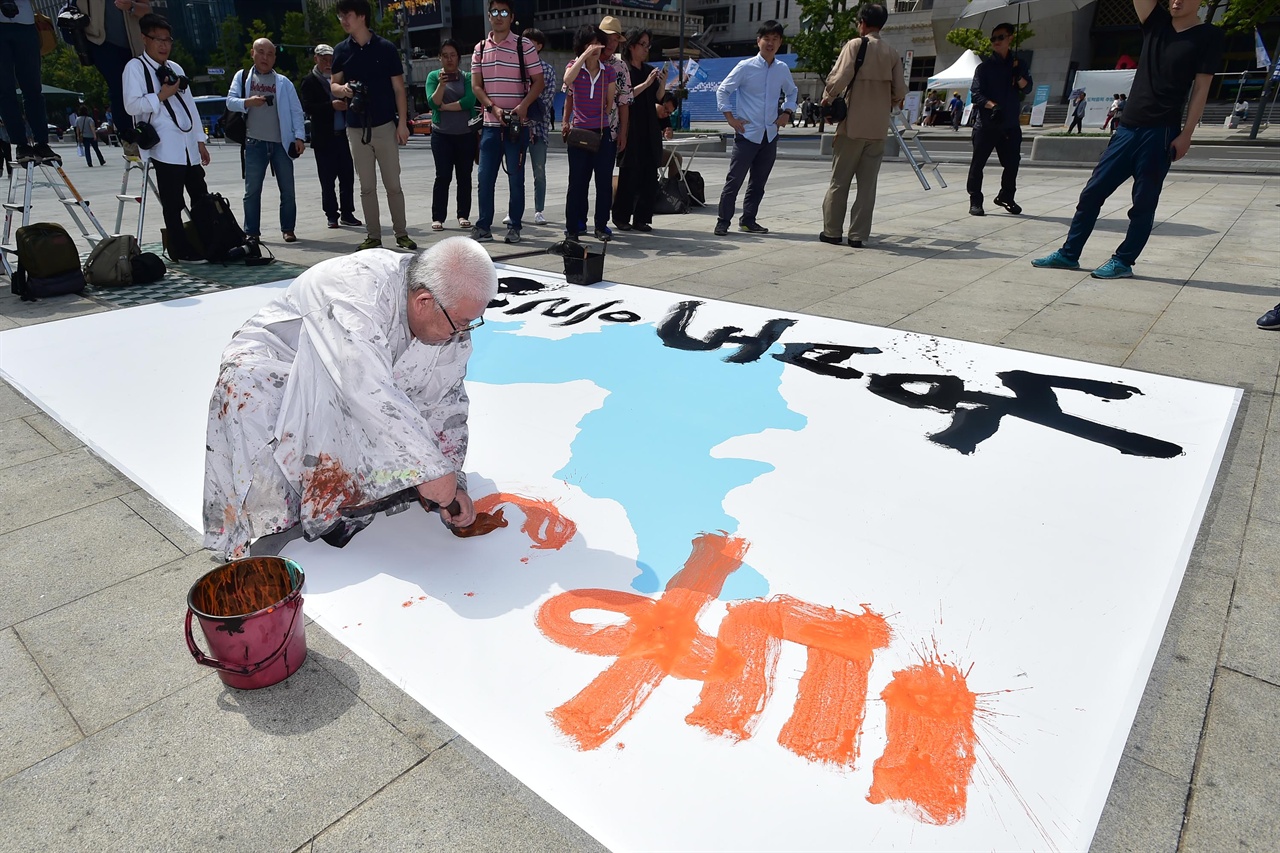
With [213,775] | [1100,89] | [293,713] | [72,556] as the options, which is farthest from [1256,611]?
[1100,89]

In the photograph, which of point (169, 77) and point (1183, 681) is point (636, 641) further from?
Result: point (169, 77)

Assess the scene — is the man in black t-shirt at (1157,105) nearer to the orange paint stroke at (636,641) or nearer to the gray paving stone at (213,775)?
the orange paint stroke at (636,641)

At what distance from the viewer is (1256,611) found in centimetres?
192

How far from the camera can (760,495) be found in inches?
99.2

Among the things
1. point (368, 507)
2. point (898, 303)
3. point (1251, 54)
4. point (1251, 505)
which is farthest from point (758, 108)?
point (1251, 54)

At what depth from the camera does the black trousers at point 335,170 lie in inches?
265

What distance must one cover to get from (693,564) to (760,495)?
466 mm

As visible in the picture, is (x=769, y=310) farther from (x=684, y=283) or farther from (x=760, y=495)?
(x=760, y=495)

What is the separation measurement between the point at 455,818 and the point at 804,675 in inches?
32.0

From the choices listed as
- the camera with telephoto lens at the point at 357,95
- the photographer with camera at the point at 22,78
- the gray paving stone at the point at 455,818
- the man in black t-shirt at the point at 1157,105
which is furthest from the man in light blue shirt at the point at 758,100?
the gray paving stone at the point at 455,818

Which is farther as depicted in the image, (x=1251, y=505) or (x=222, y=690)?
(x=1251, y=505)

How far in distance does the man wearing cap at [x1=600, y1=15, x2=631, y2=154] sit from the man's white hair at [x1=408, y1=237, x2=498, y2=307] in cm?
479

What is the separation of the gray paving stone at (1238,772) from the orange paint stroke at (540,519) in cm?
158

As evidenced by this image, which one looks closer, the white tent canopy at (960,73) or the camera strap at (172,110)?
the camera strap at (172,110)
